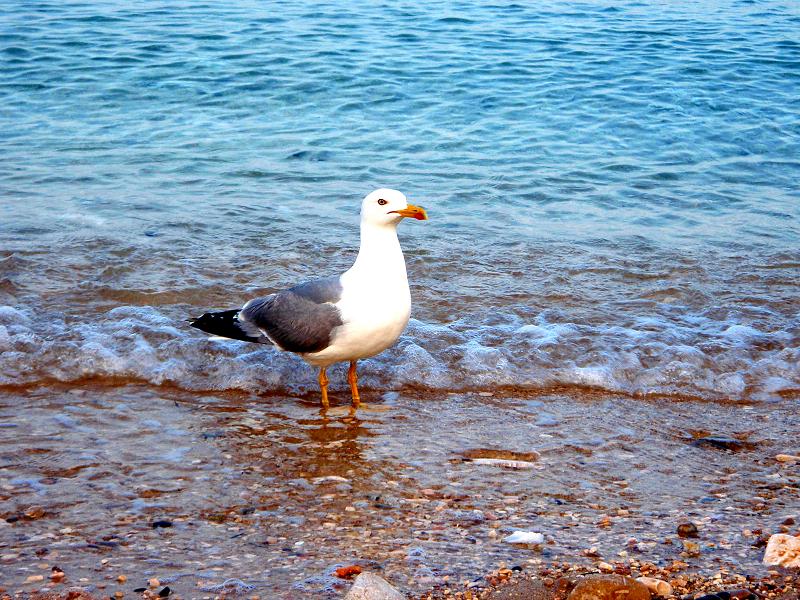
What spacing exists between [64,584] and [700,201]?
766cm

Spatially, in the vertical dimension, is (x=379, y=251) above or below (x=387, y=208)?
below

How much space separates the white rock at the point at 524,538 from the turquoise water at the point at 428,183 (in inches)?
80.5

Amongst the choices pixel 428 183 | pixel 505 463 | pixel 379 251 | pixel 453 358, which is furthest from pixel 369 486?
pixel 428 183

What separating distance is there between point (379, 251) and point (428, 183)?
15.8 ft

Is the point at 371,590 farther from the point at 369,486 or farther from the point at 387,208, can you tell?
the point at 387,208

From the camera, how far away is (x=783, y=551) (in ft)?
11.4

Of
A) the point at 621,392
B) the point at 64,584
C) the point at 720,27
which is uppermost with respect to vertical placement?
the point at 720,27

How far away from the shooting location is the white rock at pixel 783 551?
3447 millimetres

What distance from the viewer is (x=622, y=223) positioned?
29.4 ft

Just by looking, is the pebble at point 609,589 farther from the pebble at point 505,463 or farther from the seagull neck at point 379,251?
the seagull neck at point 379,251

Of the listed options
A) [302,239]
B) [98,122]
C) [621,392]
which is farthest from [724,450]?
[98,122]

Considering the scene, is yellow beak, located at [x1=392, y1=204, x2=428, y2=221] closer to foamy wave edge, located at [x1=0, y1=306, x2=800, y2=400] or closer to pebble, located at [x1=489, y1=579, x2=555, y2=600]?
foamy wave edge, located at [x1=0, y1=306, x2=800, y2=400]

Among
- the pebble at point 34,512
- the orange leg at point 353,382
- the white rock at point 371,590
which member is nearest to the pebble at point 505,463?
the orange leg at point 353,382

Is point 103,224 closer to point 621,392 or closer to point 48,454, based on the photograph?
point 48,454
